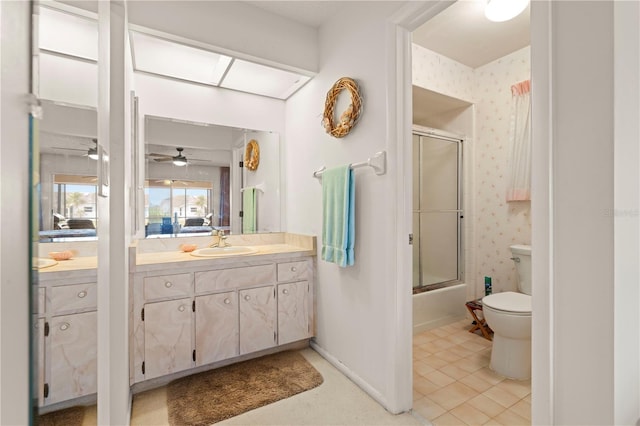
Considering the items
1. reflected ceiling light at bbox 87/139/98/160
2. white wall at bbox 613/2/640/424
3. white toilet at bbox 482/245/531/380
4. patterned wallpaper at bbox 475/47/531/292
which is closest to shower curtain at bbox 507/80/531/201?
patterned wallpaper at bbox 475/47/531/292

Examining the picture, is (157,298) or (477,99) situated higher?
(477,99)

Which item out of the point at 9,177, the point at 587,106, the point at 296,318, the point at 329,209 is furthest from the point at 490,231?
the point at 9,177

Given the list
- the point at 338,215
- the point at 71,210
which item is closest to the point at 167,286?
the point at 338,215

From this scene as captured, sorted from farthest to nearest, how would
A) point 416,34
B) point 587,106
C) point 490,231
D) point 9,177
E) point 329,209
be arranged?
point 490,231 → point 416,34 → point 329,209 → point 587,106 → point 9,177

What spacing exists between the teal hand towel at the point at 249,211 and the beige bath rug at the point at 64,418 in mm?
1996

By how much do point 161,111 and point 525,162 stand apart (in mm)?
3208

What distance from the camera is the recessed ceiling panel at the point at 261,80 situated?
89.7 inches

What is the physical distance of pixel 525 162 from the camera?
273cm

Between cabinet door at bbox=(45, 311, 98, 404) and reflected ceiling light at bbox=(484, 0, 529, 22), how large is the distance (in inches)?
100

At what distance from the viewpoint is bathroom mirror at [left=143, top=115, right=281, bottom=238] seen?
232 centimetres

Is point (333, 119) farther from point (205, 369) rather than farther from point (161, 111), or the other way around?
point (205, 369)

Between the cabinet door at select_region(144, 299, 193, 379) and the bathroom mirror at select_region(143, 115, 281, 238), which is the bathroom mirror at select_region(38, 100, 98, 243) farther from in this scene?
the bathroom mirror at select_region(143, 115, 281, 238)

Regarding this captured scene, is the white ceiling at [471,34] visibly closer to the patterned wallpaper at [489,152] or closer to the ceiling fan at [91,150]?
the patterned wallpaper at [489,152]

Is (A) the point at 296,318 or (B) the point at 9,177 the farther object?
(A) the point at 296,318
